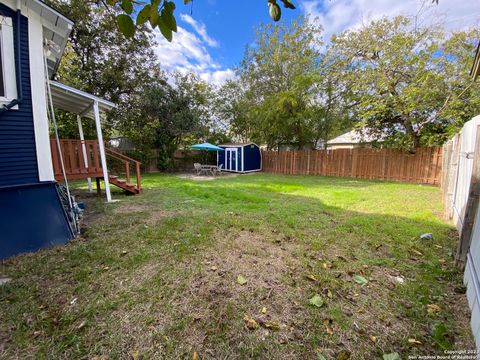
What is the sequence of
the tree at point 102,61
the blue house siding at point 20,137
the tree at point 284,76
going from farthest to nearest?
the tree at point 284,76 < the tree at point 102,61 < the blue house siding at point 20,137

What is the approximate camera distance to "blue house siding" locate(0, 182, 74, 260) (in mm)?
2973

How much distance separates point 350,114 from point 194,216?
13.4 metres

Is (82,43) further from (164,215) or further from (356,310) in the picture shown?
(356,310)

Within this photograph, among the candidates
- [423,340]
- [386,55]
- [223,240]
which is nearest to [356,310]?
[423,340]

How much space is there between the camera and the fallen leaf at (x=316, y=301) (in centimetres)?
198

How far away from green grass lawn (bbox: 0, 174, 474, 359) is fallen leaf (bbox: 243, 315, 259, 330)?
0.06 feet

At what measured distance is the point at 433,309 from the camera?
192cm

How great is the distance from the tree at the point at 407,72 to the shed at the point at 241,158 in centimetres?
683

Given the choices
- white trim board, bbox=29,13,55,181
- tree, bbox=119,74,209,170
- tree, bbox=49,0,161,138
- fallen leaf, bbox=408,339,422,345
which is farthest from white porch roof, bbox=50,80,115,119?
tree, bbox=119,74,209,170

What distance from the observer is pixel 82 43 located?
453 inches

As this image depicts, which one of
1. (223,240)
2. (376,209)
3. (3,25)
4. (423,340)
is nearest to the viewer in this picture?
(423,340)

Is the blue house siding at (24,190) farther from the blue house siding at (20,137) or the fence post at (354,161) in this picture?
the fence post at (354,161)

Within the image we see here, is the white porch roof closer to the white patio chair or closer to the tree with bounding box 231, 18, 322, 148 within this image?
the white patio chair

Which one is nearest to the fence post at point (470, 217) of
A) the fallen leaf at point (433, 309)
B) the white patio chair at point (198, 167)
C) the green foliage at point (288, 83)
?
the fallen leaf at point (433, 309)
